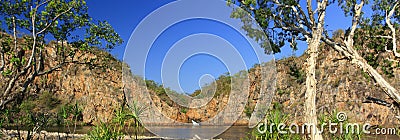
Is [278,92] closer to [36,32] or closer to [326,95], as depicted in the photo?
[326,95]

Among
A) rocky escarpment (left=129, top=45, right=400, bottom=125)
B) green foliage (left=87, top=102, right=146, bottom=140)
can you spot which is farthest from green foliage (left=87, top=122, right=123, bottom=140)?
rocky escarpment (left=129, top=45, right=400, bottom=125)

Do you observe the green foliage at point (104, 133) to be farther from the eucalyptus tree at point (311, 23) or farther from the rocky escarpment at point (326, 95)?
the rocky escarpment at point (326, 95)

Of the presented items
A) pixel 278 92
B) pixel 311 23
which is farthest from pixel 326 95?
pixel 311 23

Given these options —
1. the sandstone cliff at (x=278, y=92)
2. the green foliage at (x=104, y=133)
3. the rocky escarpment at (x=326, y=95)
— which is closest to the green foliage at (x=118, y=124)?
the green foliage at (x=104, y=133)

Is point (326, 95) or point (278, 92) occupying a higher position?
point (278, 92)

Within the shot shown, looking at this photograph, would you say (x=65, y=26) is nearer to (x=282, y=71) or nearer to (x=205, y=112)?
(x=205, y=112)

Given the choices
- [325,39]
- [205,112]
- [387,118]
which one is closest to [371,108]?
[387,118]

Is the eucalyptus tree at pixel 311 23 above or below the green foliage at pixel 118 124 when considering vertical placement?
above

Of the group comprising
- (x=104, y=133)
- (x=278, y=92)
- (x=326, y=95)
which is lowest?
(x=104, y=133)

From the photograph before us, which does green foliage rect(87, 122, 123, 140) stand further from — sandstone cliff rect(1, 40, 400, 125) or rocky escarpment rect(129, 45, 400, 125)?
rocky escarpment rect(129, 45, 400, 125)

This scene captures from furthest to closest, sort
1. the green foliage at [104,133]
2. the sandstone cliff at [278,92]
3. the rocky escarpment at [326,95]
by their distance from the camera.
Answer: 1. the sandstone cliff at [278,92]
2. the rocky escarpment at [326,95]
3. the green foliage at [104,133]

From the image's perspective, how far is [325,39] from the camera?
11438mm

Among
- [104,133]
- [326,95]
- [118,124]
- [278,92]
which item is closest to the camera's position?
[104,133]

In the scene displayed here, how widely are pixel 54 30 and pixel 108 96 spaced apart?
5651cm
